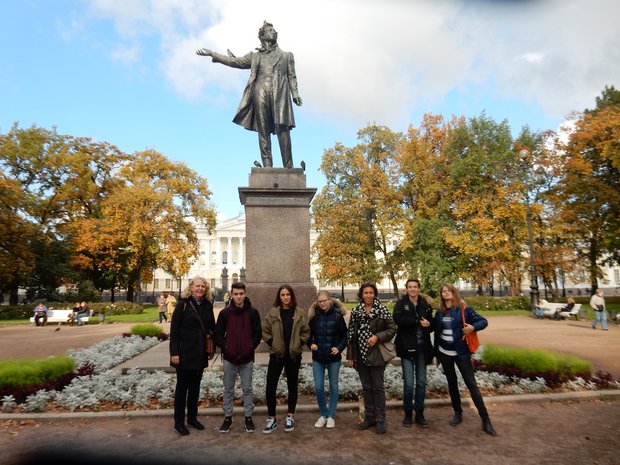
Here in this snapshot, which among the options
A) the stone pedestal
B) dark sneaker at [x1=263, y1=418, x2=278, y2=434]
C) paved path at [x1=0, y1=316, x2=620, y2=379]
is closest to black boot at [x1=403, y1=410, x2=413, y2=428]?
dark sneaker at [x1=263, y1=418, x2=278, y2=434]

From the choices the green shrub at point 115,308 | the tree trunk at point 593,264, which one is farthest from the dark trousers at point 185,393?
the tree trunk at point 593,264

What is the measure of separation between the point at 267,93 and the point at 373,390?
23.6ft

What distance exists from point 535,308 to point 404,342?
827 inches

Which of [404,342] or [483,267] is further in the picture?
[483,267]

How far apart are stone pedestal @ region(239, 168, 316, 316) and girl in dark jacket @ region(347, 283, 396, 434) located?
3.01 meters

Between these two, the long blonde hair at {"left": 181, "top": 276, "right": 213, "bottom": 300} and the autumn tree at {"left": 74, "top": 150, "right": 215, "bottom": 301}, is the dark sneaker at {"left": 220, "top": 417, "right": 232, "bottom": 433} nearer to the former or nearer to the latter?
the long blonde hair at {"left": 181, "top": 276, "right": 213, "bottom": 300}

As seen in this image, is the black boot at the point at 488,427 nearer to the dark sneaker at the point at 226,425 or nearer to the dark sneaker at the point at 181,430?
the dark sneaker at the point at 226,425

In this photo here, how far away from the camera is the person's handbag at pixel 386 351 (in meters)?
5.42

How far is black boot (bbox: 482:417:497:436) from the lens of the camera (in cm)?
534

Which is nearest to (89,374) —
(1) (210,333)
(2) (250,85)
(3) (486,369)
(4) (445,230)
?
(1) (210,333)

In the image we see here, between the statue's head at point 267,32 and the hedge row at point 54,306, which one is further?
the hedge row at point 54,306

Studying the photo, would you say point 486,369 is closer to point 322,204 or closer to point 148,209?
point 322,204

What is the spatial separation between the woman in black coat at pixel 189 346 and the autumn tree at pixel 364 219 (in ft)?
89.9

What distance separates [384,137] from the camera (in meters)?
36.3
